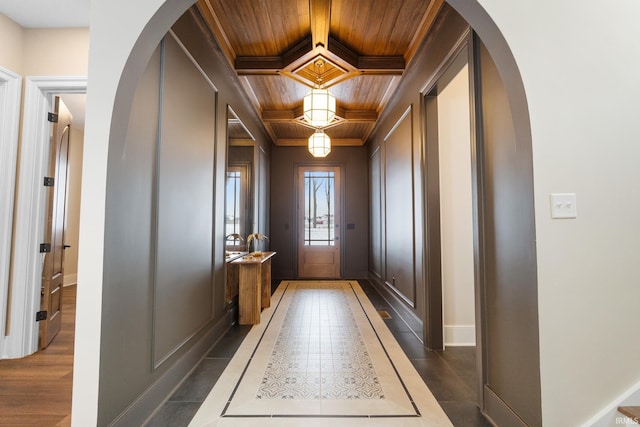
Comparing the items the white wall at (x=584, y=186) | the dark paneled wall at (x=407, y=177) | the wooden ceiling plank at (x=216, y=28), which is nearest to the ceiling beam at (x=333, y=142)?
the dark paneled wall at (x=407, y=177)

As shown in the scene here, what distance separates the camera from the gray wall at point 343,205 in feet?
21.4

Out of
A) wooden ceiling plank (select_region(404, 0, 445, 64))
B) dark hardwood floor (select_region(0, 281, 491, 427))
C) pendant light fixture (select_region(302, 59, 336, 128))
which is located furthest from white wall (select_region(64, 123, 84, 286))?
wooden ceiling plank (select_region(404, 0, 445, 64))

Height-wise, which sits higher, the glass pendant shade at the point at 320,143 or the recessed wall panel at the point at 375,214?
the glass pendant shade at the point at 320,143

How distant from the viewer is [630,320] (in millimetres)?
1336

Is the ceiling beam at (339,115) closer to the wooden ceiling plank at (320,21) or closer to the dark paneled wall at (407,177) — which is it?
the dark paneled wall at (407,177)

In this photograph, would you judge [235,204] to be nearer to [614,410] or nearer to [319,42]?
[319,42]

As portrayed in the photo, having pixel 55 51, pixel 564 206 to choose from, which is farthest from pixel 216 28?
pixel 564 206

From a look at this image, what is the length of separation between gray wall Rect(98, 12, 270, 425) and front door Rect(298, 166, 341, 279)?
3478mm

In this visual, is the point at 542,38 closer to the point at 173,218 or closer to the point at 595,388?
the point at 595,388

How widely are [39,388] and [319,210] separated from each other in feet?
16.8

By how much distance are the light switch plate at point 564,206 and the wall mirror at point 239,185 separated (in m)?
3.28

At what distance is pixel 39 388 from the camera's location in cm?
210

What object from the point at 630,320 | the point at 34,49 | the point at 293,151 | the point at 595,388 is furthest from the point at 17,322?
the point at 293,151

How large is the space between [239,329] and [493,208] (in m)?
2.86
